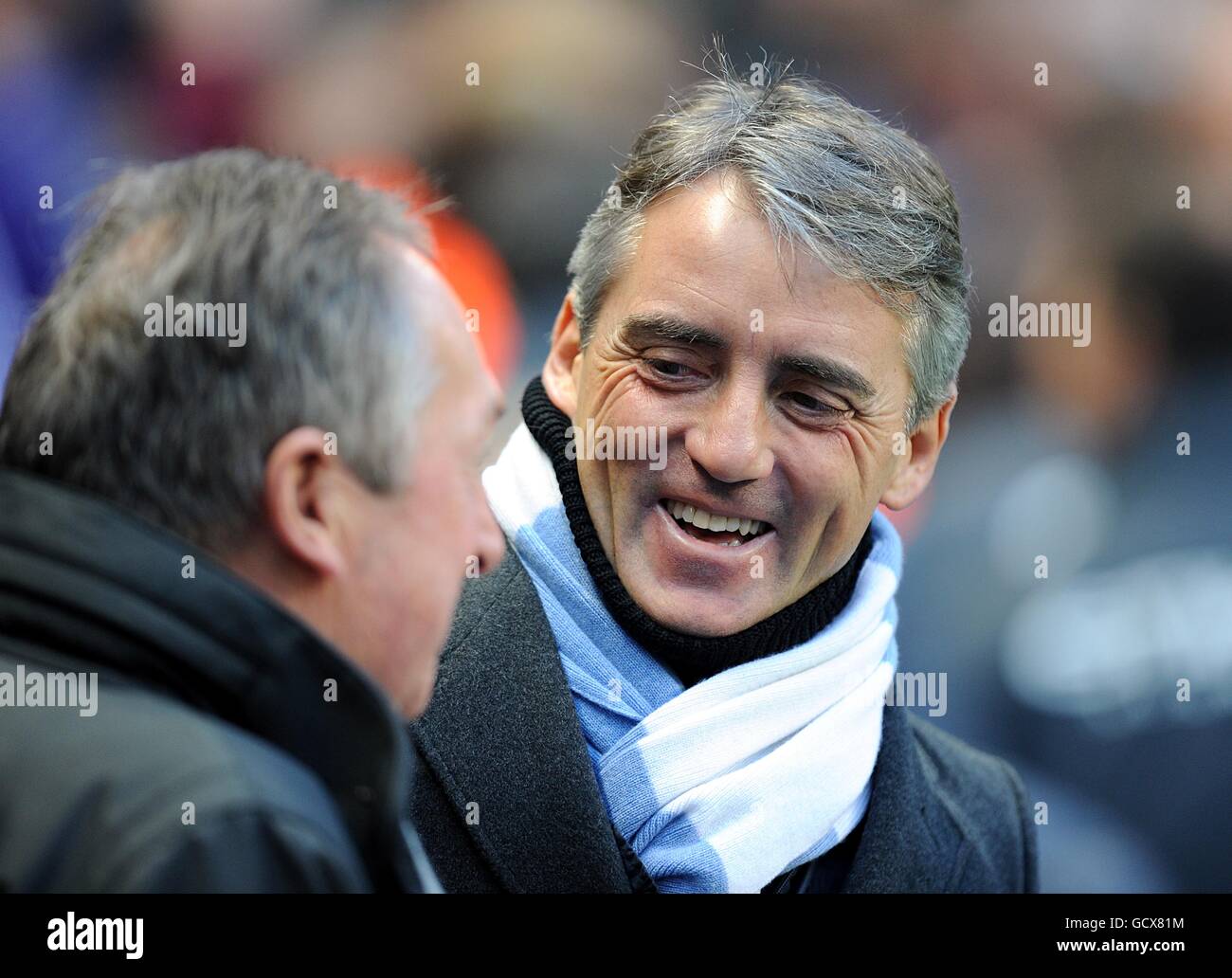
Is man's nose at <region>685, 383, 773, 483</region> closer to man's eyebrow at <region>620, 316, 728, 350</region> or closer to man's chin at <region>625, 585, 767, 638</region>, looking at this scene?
man's eyebrow at <region>620, 316, 728, 350</region>

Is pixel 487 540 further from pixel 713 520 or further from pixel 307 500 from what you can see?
pixel 713 520

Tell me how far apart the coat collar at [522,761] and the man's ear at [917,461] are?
0.54 metres

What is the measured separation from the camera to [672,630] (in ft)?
6.96

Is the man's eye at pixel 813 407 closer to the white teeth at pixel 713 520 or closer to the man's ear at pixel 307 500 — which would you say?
the white teeth at pixel 713 520

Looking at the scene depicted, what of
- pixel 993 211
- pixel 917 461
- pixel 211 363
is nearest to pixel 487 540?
pixel 211 363

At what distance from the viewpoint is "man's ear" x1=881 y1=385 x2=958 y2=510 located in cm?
230

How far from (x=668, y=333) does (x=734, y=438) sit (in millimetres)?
195

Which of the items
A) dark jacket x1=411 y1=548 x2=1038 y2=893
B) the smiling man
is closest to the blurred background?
dark jacket x1=411 y1=548 x2=1038 y2=893

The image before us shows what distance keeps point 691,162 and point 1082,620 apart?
240 cm

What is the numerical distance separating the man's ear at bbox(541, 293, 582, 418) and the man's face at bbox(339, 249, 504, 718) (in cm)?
78

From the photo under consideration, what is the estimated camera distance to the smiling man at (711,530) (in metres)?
2.05

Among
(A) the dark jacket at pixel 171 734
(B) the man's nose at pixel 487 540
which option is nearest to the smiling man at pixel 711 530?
(B) the man's nose at pixel 487 540

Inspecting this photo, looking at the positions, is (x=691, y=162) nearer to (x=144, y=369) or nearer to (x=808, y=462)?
(x=808, y=462)
